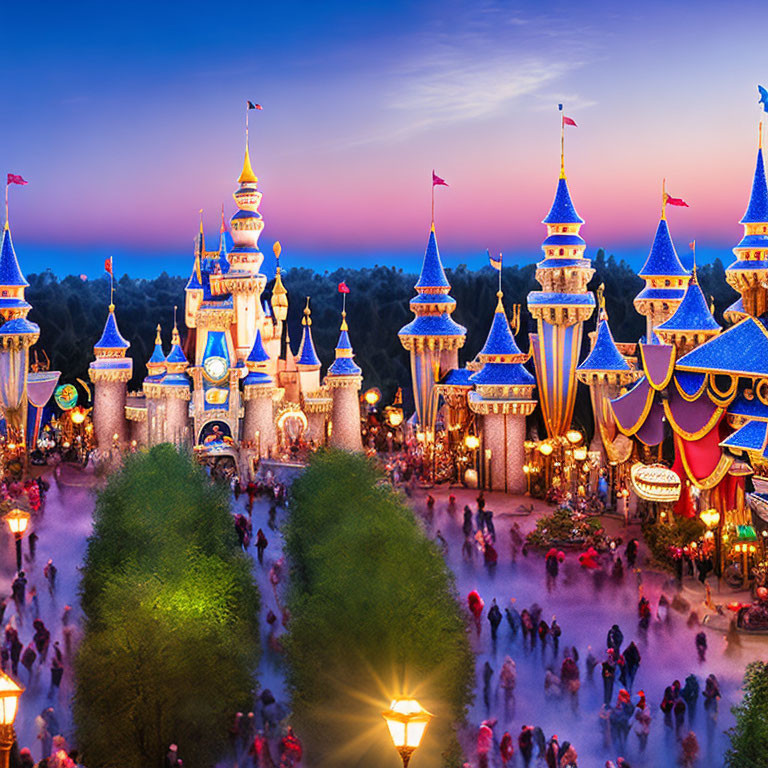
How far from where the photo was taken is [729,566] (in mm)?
23953

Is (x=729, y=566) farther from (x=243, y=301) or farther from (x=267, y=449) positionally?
(x=243, y=301)

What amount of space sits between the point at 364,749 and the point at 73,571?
11941 mm

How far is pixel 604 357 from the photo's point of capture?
3094cm

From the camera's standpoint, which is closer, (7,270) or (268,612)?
(268,612)

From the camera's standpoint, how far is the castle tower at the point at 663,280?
108 feet

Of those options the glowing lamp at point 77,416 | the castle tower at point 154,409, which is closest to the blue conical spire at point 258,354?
the castle tower at point 154,409

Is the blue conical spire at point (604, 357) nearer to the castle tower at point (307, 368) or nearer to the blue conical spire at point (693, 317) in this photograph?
the blue conical spire at point (693, 317)

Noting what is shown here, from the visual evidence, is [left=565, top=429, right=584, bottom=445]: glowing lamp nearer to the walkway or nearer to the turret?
the walkway

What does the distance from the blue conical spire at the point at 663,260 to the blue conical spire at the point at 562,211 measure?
232cm

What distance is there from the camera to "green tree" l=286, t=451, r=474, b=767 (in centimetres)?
1478

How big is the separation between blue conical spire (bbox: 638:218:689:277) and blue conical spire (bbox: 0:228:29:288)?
805 inches

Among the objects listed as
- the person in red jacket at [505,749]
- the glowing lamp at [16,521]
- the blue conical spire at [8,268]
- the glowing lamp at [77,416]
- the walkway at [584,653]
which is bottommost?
the person in red jacket at [505,749]

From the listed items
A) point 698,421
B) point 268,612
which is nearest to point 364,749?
point 268,612

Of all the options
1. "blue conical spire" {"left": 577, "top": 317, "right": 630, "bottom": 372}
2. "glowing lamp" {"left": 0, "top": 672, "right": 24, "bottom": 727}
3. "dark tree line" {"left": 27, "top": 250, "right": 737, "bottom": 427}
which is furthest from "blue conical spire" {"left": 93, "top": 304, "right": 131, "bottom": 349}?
"glowing lamp" {"left": 0, "top": 672, "right": 24, "bottom": 727}
